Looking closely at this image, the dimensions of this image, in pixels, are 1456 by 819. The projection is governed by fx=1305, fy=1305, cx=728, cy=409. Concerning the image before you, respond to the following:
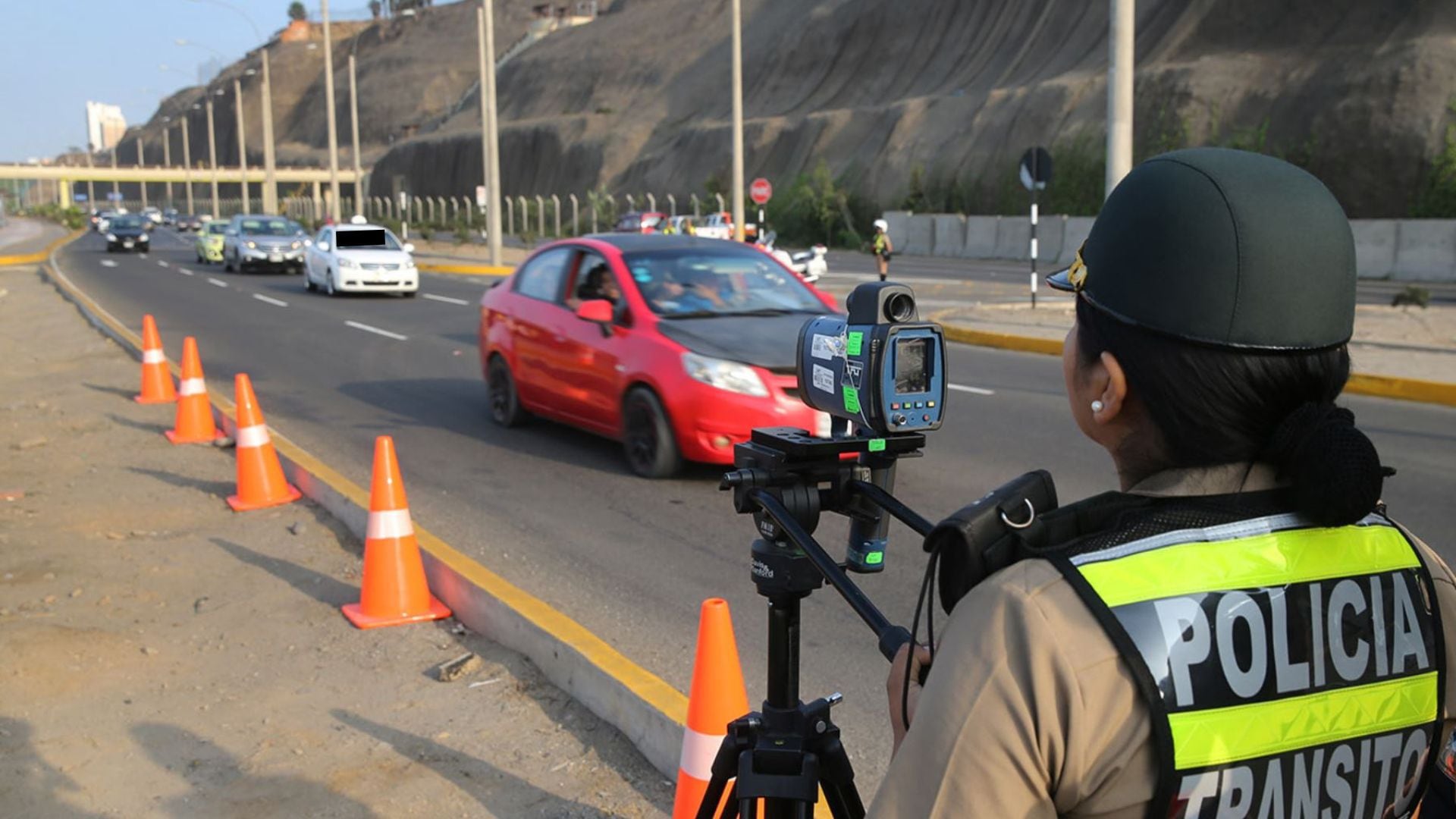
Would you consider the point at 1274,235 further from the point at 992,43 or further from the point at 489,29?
the point at 992,43

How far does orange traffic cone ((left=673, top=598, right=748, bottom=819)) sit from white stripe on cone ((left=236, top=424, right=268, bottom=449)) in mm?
4801

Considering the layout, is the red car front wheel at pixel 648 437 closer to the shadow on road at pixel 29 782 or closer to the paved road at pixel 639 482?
the paved road at pixel 639 482

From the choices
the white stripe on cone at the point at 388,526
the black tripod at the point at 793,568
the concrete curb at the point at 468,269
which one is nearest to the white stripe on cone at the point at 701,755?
the black tripod at the point at 793,568

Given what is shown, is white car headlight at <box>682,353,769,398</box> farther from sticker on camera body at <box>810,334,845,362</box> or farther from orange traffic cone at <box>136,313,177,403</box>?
orange traffic cone at <box>136,313,177,403</box>

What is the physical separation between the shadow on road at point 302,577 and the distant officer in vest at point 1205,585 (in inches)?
181

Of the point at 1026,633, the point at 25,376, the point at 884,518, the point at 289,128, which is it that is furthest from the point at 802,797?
the point at 289,128

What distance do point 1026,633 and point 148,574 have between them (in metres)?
5.61

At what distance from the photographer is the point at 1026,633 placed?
127 centimetres

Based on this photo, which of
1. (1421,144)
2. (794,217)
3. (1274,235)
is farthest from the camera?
(794,217)

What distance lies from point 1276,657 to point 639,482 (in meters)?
6.93

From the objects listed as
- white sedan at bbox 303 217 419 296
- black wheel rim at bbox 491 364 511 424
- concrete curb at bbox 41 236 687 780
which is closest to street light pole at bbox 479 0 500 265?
white sedan at bbox 303 217 419 296

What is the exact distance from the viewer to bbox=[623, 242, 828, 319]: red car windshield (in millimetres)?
8633

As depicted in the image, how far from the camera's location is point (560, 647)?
4.52 metres

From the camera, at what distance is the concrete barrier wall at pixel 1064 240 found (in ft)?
88.3
